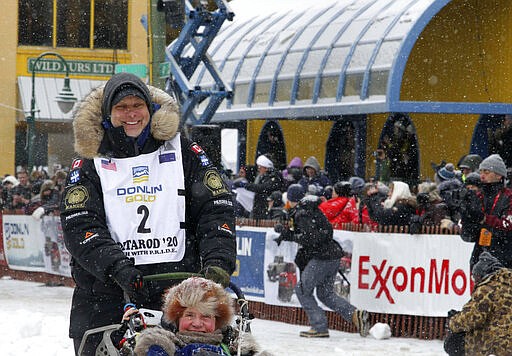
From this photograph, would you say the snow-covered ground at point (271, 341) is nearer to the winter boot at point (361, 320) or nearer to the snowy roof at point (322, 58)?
the winter boot at point (361, 320)

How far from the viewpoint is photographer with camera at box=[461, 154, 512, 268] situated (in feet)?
31.1

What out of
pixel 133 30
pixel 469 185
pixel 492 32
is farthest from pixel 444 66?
pixel 133 30

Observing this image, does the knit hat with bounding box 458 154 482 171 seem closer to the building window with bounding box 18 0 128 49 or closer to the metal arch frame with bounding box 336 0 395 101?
the metal arch frame with bounding box 336 0 395 101

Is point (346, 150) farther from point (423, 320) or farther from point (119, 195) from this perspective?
point (119, 195)

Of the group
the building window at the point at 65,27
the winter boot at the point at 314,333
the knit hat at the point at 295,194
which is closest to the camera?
the winter boot at the point at 314,333

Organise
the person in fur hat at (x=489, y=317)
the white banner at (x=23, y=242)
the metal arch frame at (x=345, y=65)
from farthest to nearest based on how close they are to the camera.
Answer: the metal arch frame at (x=345, y=65)
the white banner at (x=23, y=242)
the person in fur hat at (x=489, y=317)

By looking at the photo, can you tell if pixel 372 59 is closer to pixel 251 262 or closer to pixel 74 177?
pixel 251 262

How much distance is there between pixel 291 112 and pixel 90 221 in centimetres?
1997

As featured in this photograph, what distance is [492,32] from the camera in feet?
74.7

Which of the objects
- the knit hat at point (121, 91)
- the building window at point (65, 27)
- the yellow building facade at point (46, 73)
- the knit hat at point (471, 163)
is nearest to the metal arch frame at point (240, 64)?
the yellow building facade at point (46, 73)

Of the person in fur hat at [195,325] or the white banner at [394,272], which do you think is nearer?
the person in fur hat at [195,325]

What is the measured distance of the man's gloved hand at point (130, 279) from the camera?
4.67m

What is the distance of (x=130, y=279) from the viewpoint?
15.3 ft

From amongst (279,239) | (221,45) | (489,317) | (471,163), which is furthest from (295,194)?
(221,45)
